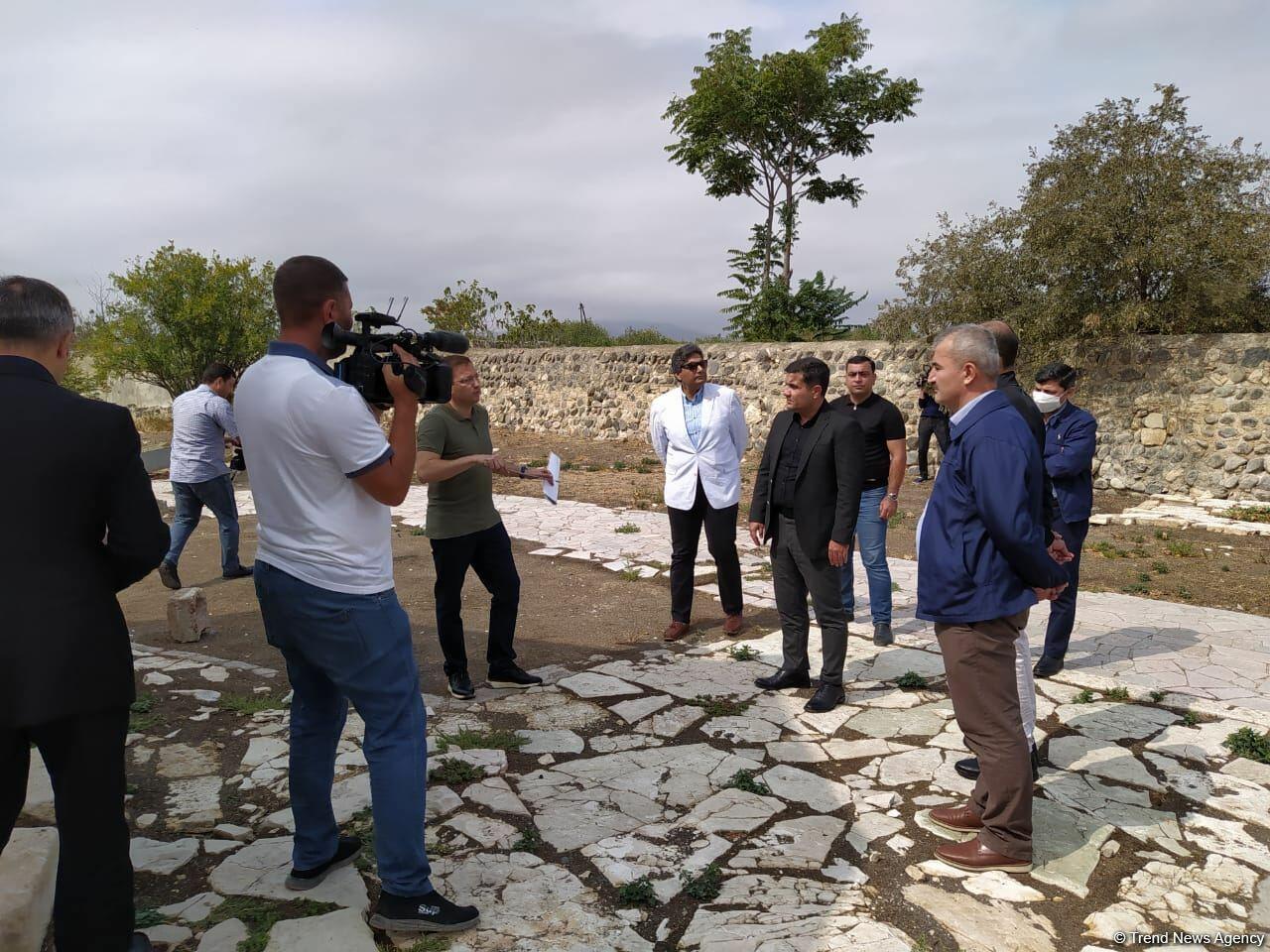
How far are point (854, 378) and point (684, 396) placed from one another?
1198 mm

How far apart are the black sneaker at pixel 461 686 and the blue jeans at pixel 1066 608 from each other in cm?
346

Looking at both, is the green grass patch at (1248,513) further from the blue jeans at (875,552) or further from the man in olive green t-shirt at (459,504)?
the man in olive green t-shirt at (459,504)

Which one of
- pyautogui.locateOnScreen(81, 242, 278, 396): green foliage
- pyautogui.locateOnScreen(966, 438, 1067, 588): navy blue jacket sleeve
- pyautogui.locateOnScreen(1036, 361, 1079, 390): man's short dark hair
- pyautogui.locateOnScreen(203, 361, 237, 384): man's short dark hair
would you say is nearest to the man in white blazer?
pyautogui.locateOnScreen(1036, 361, 1079, 390): man's short dark hair

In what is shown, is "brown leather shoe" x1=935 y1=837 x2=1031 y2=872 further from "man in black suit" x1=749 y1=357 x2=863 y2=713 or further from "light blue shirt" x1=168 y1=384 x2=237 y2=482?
"light blue shirt" x1=168 y1=384 x2=237 y2=482

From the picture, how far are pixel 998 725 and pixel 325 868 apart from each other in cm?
245

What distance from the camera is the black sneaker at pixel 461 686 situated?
16.0 feet

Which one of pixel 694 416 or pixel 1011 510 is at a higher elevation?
pixel 694 416

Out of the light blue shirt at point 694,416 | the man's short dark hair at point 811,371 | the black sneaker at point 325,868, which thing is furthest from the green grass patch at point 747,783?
the light blue shirt at point 694,416

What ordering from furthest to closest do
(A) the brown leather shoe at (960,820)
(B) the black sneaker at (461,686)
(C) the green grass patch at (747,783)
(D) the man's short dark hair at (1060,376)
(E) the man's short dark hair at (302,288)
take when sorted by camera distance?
(D) the man's short dark hair at (1060,376) → (B) the black sneaker at (461,686) → (C) the green grass patch at (747,783) → (A) the brown leather shoe at (960,820) → (E) the man's short dark hair at (302,288)

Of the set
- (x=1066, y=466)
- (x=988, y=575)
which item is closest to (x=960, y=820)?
(x=988, y=575)

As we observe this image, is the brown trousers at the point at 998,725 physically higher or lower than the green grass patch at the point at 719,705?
higher

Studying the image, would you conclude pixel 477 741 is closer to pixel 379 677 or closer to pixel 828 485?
pixel 379 677

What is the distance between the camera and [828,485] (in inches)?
186

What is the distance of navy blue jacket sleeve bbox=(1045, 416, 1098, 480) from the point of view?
502 cm
